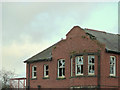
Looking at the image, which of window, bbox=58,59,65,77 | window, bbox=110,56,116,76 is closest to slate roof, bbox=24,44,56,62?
window, bbox=58,59,65,77

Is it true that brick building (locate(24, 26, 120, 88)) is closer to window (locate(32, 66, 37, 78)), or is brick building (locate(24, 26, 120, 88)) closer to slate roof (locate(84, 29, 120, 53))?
slate roof (locate(84, 29, 120, 53))

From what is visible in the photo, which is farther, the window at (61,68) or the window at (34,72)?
the window at (34,72)

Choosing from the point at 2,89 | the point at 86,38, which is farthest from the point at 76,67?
the point at 2,89

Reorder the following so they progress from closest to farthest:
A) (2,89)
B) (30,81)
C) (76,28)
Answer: (76,28) < (30,81) < (2,89)

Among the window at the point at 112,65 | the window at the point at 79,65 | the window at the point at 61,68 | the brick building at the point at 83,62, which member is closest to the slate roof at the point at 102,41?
the brick building at the point at 83,62

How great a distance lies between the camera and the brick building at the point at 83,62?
126 feet

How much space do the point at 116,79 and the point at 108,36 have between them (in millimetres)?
7074

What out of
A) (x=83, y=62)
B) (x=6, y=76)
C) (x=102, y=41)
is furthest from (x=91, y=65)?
(x=6, y=76)

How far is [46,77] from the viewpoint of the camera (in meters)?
45.4

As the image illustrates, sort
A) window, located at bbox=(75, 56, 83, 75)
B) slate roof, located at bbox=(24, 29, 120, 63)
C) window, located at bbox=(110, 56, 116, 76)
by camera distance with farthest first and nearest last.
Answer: slate roof, located at bbox=(24, 29, 120, 63), window, located at bbox=(75, 56, 83, 75), window, located at bbox=(110, 56, 116, 76)

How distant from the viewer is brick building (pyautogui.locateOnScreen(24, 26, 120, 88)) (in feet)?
126

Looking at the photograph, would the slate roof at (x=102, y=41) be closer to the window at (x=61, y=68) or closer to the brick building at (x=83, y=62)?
the brick building at (x=83, y=62)

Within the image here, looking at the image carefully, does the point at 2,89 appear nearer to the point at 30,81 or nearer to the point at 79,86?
the point at 30,81

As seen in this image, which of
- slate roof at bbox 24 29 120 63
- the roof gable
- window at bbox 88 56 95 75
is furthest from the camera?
the roof gable
